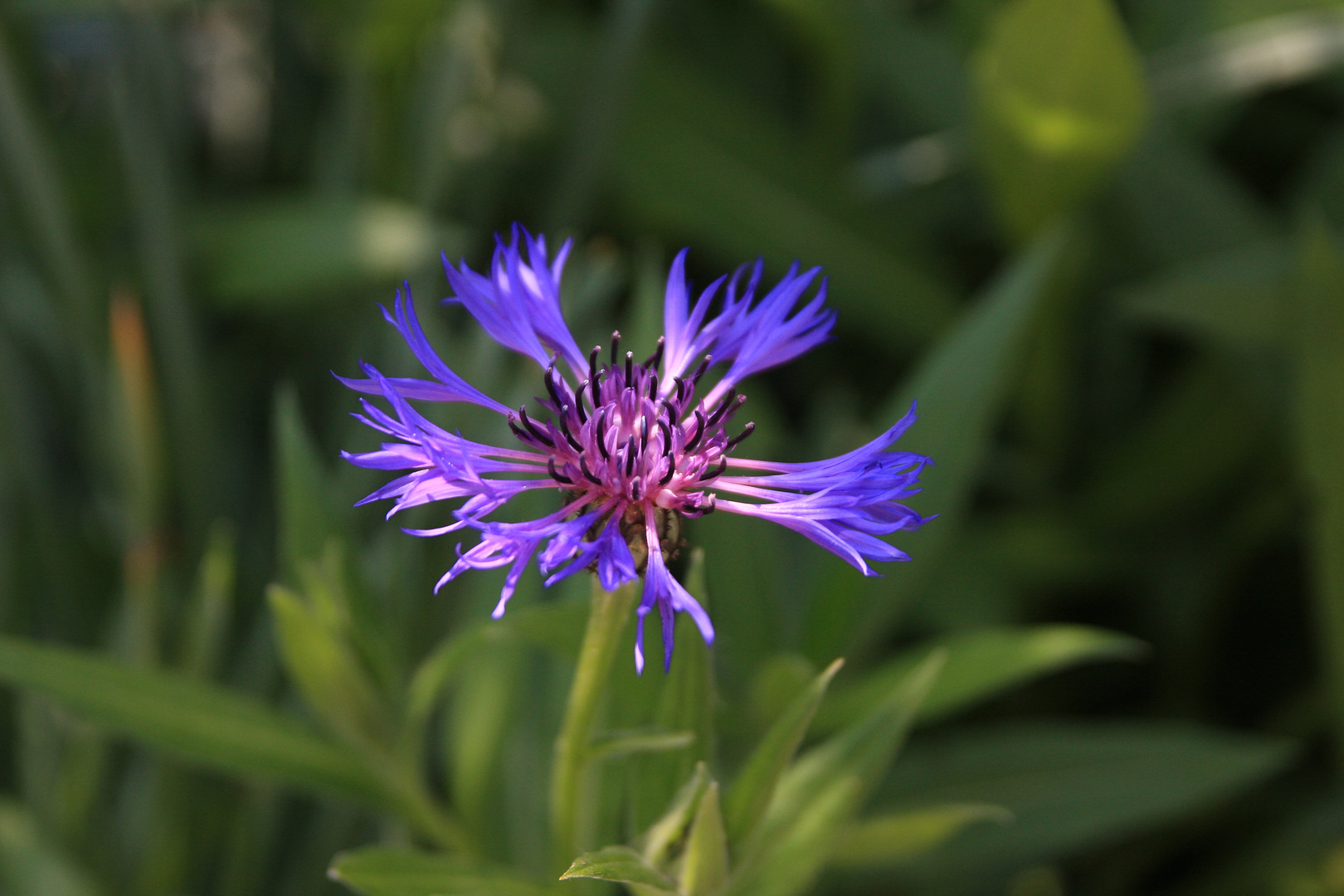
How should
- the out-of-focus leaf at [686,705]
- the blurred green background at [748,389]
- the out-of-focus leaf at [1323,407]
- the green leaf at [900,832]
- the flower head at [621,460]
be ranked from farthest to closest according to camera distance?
the out-of-focus leaf at [1323,407], the blurred green background at [748,389], the green leaf at [900,832], the out-of-focus leaf at [686,705], the flower head at [621,460]

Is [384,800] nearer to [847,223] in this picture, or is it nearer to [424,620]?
[424,620]

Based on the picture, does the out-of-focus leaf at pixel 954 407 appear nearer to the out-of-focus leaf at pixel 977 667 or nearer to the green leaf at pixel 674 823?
the out-of-focus leaf at pixel 977 667

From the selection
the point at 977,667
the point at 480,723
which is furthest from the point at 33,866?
the point at 977,667

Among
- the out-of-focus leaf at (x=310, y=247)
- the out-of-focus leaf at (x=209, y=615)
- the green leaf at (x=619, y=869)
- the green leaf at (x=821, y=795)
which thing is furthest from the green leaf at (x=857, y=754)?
the out-of-focus leaf at (x=310, y=247)

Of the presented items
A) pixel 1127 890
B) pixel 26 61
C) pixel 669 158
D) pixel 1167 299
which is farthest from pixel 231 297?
pixel 1127 890

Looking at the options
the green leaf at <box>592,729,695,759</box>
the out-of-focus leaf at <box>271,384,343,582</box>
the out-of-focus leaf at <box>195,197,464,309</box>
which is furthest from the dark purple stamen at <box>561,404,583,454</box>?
the out-of-focus leaf at <box>195,197,464,309</box>

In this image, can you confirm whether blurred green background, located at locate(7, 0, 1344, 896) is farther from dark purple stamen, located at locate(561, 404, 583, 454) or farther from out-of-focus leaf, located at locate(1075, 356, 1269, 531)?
dark purple stamen, located at locate(561, 404, 583, 454)
